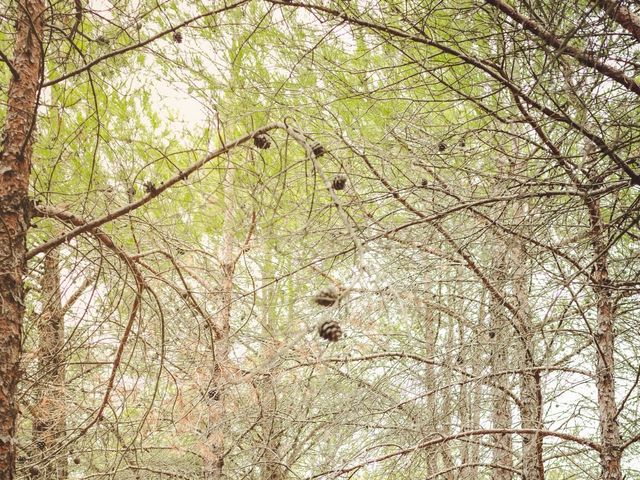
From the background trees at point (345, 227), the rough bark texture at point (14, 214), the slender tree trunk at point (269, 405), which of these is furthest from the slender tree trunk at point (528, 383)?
the rough bark texture at point (14, 214)

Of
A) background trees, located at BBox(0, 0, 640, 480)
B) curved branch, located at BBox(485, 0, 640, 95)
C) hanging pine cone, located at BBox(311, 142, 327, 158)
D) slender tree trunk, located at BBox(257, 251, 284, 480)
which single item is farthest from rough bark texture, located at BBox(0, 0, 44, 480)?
slender tree trunk, located at BBox(257, 251, 284, 480)

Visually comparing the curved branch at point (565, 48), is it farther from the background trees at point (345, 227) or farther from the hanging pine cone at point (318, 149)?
the hanging pine cone at point (318, 149)

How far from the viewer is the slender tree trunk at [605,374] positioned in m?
2.57

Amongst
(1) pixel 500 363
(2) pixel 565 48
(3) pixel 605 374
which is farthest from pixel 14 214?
(3) pixel 605 374

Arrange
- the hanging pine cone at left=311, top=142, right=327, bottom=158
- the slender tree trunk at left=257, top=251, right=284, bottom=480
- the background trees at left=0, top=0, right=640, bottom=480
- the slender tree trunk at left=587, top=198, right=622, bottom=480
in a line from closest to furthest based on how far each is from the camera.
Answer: the hanging pine cone at left=311, top=142, right=327, bottom=158 → the background trees at left=0, top=0, right=640, bottom=480 → the slender tree trunk at left=587, top=198, right=622, bottom=480 → the slender tree trunk at left=257, top=251, right=284, bottom=480

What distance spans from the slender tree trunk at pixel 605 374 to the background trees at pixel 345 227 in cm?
1

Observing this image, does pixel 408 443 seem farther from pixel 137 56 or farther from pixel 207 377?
pixel 137 56

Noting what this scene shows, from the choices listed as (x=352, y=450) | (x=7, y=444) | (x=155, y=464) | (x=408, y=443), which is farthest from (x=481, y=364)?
(x=155, y=464)

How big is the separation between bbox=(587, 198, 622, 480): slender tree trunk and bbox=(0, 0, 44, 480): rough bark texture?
239cm

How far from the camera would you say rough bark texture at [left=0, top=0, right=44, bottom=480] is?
1.79 meters

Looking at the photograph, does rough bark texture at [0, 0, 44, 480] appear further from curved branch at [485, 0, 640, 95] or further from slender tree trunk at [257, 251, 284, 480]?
slender tree trunk at [257, 251, 284, 480]

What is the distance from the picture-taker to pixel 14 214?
1914 millimetres

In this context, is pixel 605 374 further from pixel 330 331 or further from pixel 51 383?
pixel 51 383

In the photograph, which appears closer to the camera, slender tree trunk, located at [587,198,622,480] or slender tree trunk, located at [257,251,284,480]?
slender tree trunk, located at [587,198,622,480]
